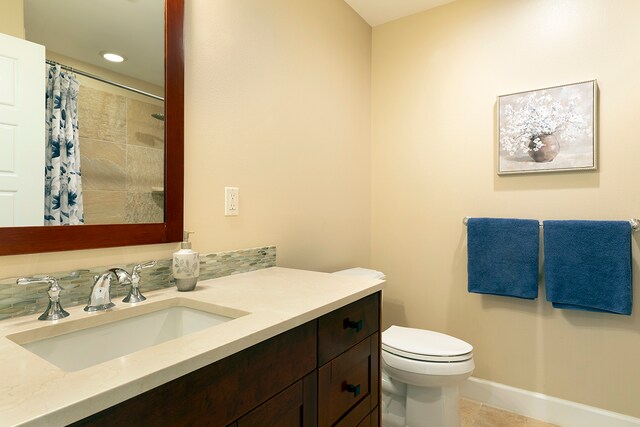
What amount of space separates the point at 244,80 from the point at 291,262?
89 cm

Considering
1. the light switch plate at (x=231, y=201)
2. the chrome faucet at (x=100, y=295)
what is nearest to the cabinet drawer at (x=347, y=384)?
the chrome faucet at (x=100, y=295)

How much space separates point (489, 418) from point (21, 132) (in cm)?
241

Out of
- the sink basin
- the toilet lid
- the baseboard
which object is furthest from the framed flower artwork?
the sink basin

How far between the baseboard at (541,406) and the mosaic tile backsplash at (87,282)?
1.59 m

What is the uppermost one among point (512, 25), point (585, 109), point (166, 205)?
point (512, 25)

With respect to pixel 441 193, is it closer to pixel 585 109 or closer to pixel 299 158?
pixel 585 109

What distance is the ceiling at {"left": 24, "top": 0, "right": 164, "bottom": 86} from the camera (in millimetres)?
966

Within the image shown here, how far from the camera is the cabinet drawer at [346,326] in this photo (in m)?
1.03

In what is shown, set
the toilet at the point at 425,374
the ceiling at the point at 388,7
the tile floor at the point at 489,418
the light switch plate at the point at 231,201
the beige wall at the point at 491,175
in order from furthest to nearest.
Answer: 1. the ceiling at the point at 388,7
2. the tile floor at the point at 489,418
3. the beige wall at the point at 491,175
4. the toilet at the point at 425,374
5. the light switch plate at the point at 231,201

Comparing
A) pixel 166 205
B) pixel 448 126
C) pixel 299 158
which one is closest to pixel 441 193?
pixel 448 126

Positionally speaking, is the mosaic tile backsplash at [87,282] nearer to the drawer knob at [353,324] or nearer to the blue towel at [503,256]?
the drawer knob at [353,324]

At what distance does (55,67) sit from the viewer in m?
0.98

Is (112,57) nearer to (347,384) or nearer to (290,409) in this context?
(290,409)

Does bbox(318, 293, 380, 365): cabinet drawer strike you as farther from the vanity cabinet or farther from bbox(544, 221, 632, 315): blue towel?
bbox(544, 221, 632, 315): blue towel
